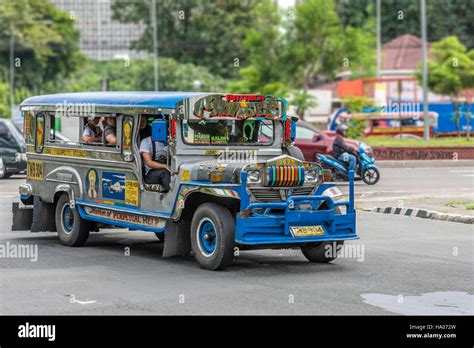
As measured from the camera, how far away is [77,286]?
11.7 meters

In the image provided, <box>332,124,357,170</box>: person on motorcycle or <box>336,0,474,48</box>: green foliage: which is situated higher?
<box>336,0,474,48</box>: green foliage

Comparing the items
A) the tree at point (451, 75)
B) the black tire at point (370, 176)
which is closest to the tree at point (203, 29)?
the tree at point (451, 75)

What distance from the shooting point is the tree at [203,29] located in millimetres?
81375

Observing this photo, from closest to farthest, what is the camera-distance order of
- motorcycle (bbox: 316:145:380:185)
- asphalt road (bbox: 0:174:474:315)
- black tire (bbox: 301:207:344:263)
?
asphalt road (bbox: 0:174:474:315) → black tire (bbox: 301:207:344:263) → motorcycle (bbox: 316:145:380:185)

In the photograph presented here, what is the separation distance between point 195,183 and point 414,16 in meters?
77.5

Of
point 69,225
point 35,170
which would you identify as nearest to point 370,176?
point 35,170

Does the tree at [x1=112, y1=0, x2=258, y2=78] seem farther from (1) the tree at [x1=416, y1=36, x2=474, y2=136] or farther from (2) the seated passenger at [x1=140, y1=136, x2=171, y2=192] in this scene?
(2) the seated passenger at [x1=140, y1=136, x2=171, y2=192]

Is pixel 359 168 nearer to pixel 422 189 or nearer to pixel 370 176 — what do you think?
pixel 370 176

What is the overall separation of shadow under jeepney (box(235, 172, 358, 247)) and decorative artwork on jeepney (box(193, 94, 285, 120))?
58.7 inches

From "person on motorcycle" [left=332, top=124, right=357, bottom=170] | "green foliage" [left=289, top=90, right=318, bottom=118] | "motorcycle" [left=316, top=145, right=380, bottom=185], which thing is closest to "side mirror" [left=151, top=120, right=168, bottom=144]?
"motorcycle" [left=316, top=145, right=380, bottom=185]

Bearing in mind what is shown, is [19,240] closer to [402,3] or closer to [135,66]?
[135,66]

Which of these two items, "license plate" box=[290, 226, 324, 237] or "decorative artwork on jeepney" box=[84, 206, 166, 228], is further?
"decorative artwork on jeepney" box=[84, 206, 166, 228]

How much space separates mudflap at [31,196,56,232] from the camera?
15.8m
